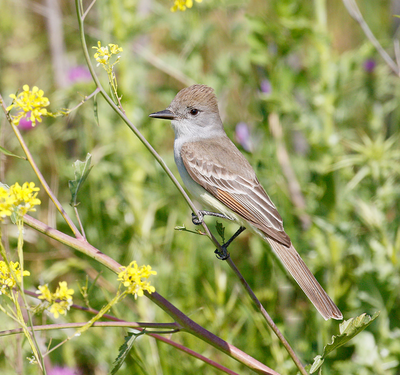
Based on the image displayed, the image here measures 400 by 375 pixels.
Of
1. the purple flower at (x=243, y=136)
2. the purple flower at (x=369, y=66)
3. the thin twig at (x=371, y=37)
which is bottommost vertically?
the purple flower at (x=243, y=136)

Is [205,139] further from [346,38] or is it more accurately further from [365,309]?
[346,38]

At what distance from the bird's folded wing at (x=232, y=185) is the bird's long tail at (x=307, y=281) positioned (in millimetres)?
151

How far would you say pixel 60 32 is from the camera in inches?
233

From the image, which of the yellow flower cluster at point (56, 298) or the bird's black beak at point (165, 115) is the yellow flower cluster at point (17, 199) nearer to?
the yellow flower cluster at point (56, 298)

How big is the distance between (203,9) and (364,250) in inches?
109

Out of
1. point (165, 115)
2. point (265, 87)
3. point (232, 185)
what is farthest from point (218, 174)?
point (265, 87)

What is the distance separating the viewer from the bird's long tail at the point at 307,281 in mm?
2701

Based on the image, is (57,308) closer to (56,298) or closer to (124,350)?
(56,298)

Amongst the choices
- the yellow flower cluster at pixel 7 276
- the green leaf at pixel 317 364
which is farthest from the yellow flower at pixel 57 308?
the green leaf at pixel 317 364

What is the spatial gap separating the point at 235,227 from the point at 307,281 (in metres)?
1.81

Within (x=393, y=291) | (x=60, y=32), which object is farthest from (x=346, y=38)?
(x=393, y=291)

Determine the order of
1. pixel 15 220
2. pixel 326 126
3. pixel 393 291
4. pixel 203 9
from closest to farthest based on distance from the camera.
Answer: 1. pixel 15 220
2. pixel 393 291
3. pixel 326 126
4. pixel 203 9

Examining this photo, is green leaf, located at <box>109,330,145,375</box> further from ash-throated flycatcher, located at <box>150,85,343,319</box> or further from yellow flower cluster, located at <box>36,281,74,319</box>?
ash-throated flycatcher, located at <box>150,85,343,319</box>

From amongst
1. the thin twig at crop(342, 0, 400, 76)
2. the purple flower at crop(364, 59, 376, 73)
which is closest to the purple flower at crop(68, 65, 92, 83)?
the thin twig at crop(342, 0, 400, 76)
